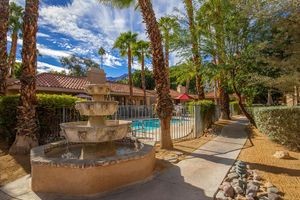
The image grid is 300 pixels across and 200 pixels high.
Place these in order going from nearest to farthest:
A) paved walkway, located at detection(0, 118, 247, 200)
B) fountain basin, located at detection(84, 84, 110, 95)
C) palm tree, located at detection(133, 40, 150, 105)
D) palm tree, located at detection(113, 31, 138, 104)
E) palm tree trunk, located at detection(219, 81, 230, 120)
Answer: paved walkway, located at detection(0, 118, 247, 200) → fountain basin, located at detection(84, 84, 110, 95) → palm tree trunk, located at detection(219, 81, 230, 120) → palm tree, located at detection(113, 31, 138, 104) → palm tree, located at detection(133, 40, 150, 105)

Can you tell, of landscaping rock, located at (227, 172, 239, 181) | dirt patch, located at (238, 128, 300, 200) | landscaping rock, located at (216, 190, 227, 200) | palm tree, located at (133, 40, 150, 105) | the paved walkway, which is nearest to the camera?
landscaping rock, located at (216, 190, 227, 200)

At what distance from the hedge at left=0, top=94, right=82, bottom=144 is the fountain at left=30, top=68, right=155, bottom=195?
2417 millimetres

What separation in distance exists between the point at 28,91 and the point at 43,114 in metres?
1.26

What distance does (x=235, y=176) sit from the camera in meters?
5.74

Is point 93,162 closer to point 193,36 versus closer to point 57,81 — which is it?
point 193,36

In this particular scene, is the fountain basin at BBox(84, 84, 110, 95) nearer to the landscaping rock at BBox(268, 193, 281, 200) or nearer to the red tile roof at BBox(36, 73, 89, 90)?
the landscaping rock at BBox(268, 193, 281, 200)

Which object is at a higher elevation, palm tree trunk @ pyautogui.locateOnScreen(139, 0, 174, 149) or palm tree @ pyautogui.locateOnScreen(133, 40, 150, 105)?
palm tree @ pyautogui.locateOnScreen(133, 40, 150, 105)

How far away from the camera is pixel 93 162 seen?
193 inches

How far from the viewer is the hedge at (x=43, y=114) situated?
27.8 feet

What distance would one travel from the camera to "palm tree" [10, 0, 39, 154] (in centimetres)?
791

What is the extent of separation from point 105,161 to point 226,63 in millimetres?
11861

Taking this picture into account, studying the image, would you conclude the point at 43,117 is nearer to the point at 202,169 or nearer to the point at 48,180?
the point at 48,180

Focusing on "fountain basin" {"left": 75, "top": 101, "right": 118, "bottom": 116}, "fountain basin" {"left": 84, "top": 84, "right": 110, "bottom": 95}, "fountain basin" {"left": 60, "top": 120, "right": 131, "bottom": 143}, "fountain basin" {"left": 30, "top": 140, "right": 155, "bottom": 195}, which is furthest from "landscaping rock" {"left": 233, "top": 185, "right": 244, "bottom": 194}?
"fountain basin" {"left": 84, "top": 84, "right": 110, "bottom": 95}

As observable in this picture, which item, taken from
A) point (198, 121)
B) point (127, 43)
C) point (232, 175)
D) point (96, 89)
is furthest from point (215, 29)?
point (127, 43)
